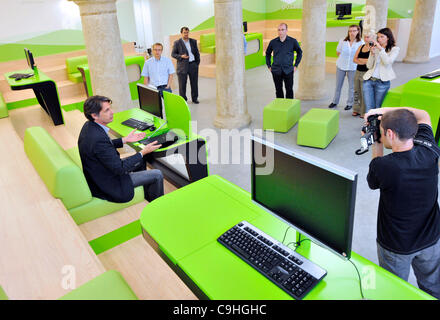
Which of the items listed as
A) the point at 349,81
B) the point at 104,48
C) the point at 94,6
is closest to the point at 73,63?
the point at 104,48

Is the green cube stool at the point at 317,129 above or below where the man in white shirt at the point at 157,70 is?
below

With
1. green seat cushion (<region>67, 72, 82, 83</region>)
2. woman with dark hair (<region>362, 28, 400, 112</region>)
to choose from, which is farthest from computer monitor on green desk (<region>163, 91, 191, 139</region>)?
green seat cushion (<region>67, 72, 82, 83</region>)

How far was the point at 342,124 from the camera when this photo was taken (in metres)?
6.40

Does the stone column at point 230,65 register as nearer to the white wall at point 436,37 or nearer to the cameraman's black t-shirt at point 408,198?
the cameraman's black t-shirt at point 408,198

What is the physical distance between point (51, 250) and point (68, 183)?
80 cm

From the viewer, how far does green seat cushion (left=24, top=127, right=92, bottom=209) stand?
3.05m

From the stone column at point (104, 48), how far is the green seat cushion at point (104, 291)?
4.60m

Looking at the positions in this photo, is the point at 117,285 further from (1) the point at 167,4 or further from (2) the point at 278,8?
(2) the point at 278,8

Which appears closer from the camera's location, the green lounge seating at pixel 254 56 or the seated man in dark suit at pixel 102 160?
the seated man in dark suit at pixel 102 160

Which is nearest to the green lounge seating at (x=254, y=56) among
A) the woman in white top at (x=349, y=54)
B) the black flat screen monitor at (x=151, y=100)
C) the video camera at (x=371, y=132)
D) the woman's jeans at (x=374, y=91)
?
the woman in white top at (x=349, y=54)

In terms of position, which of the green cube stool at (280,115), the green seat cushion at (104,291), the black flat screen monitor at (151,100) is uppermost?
the black flat screen monitor at (151,100)

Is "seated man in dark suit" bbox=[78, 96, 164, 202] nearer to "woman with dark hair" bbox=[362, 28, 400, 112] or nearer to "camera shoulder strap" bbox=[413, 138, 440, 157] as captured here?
"camera shoulder strap" bbox=[413, 138, 440, 157]

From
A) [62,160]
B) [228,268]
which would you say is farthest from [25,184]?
[228,268]

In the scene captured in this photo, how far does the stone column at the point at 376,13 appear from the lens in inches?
282
